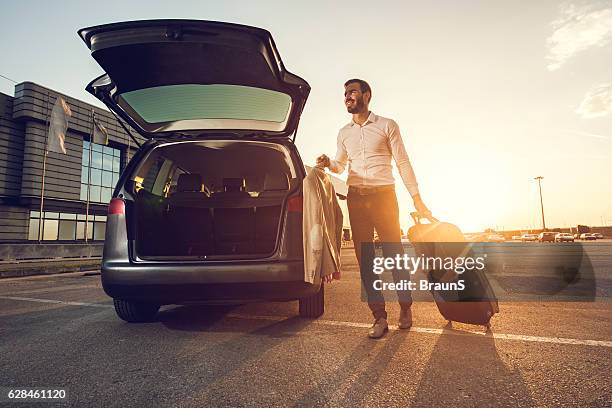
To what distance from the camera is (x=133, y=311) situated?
10.9 feet

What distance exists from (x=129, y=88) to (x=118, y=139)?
97.5ft

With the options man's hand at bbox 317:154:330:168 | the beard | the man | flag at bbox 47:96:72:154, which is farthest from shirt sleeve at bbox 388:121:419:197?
flag at bbox 47:96:72:154

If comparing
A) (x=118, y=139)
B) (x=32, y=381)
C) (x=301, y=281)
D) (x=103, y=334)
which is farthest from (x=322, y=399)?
(x=118, y=139)

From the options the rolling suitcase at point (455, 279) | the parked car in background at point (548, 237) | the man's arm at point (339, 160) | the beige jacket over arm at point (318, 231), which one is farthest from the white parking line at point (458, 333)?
the parked car in background at point (548, 237)

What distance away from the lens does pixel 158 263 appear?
109 inches

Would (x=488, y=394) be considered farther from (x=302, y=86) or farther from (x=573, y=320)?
(x=302, y=86)

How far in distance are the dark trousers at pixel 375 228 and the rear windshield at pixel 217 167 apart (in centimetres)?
68

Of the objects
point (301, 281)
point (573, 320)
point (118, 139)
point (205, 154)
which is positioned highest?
point (118, 139)

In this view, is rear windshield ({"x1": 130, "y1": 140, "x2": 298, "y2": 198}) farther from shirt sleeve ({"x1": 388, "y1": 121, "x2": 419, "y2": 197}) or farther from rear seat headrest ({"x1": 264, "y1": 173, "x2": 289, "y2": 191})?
A: shirt sleeve ({"x1": 388, "y1": 121, "x2": 419, "y2": 197})

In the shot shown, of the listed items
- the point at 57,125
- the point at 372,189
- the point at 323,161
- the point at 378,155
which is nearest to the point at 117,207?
the point at 323,161

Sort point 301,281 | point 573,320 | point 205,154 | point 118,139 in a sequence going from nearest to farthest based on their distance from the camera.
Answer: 1. point 301,281
2. point 573,320
3. point 205,154
4. point 118,139

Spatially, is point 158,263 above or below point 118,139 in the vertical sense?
below

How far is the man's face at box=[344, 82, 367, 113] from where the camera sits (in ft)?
10.5

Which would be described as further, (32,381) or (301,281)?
(301,281)
